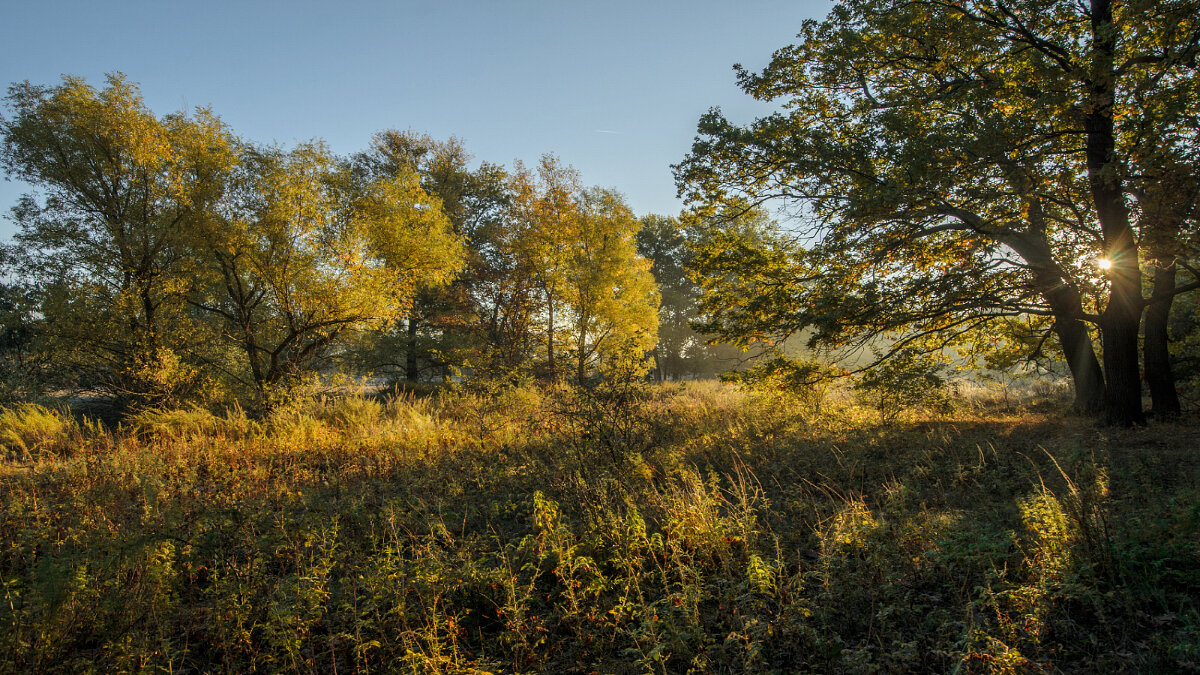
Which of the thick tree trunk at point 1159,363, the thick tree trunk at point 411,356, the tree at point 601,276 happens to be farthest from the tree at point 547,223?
the thick tree trunk at point 1159,363

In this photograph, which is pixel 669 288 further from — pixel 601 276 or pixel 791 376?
pixel 791 376

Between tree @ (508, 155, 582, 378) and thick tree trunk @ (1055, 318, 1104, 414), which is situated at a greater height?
tree @ (508, 155, 582, 378)

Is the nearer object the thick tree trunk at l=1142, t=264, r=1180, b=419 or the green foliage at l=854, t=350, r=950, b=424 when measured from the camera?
the green foliage at l=854, t=350, r=950, b=424

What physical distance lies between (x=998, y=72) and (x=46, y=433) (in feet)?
62.3

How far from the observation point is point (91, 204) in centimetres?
1384

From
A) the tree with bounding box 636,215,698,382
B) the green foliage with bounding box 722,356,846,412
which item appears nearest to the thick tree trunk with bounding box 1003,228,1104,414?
the green foliage with bounding box 722,356,846,412

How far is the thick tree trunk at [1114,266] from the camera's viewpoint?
26.5 feet

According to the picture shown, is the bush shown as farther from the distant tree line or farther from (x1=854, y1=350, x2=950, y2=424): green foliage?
(x1=854, y1=350, x2=950, y2=424): green foliage

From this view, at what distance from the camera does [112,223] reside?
13125 millimetres

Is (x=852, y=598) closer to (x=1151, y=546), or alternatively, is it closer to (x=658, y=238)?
(x=1151, y=546)

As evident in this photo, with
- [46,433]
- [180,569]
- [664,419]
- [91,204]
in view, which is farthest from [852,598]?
[91,204]

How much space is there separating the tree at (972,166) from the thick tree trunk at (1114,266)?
0.08ft

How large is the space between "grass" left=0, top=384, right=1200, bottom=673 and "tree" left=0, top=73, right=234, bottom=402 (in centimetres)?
643

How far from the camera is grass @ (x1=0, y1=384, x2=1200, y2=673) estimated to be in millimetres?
2973
